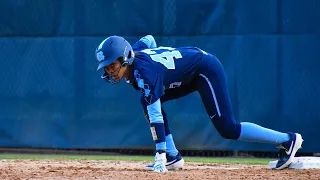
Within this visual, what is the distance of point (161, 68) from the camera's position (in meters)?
6.30

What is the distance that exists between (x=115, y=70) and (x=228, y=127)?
1137 millimetres

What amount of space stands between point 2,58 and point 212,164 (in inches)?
142

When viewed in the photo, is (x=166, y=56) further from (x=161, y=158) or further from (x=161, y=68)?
(x=161, y=158)

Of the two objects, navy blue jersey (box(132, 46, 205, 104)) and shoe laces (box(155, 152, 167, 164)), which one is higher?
navy blue jersey (box(132, 46, 205, 104))

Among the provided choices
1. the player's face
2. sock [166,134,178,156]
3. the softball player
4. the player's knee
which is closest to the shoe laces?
the softball player

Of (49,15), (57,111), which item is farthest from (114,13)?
(57,111)

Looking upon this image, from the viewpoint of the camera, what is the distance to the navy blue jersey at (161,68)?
241 inches

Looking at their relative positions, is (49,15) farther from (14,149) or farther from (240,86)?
(240,86)

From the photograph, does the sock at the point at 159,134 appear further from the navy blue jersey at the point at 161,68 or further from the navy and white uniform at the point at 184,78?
the navy blue jersey at the point at 161,68

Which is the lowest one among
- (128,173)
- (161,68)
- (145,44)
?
(128,173)

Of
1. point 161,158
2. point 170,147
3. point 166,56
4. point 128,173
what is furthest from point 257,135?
point 128,173

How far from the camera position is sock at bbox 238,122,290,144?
21.5 feet

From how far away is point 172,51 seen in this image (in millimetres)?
6605

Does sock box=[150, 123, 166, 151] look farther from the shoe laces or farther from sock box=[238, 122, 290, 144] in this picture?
sock box=[238, 122, 290, 144]
